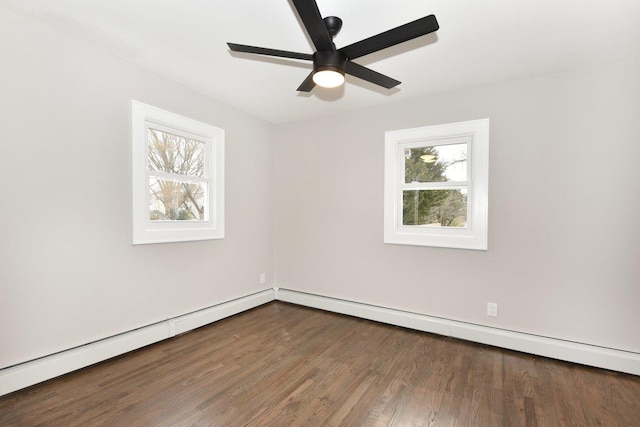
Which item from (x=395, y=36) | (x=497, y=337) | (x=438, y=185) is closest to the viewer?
(x=395, y=36)

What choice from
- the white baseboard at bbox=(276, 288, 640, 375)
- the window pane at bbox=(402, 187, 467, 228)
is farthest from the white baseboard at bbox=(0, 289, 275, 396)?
the window pane at bbox=(402, 187, 467, 228)

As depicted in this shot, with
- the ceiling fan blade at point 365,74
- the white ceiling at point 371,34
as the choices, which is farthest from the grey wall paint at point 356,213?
the ceiling fan blade at point 365,74

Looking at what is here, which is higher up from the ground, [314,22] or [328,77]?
[314,22]

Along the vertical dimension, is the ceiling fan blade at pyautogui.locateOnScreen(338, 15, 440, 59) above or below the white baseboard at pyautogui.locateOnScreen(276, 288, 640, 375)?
above

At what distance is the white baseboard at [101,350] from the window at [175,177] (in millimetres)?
838

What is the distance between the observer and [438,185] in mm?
3283

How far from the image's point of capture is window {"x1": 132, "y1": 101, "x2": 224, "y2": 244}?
8.97 feet

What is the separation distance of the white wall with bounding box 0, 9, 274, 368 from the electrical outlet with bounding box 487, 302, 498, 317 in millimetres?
3112

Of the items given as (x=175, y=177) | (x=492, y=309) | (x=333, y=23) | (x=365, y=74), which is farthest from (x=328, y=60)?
(x=492, y=309)

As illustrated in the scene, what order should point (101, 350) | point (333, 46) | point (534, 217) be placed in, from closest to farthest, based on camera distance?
point (333, 46)
point (101, 350)
point (534, 217)

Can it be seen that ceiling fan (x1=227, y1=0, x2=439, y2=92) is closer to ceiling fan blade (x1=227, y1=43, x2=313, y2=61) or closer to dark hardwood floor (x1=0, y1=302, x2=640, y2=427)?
ceiling fan blade (x1=227, y1=43, x2=313, y2=61)

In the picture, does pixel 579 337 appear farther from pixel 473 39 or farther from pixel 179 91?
pixel 179 91

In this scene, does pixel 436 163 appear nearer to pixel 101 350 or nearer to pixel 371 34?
pixel 371 34

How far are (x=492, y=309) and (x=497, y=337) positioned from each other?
0.86 ft
